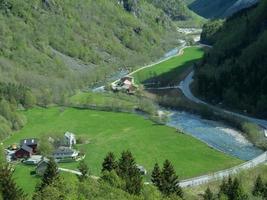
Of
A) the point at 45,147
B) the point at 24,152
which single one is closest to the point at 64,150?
the point at 45,147

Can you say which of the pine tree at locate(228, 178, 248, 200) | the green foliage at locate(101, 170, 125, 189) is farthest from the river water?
the green foliage at locate(101, 170, 125, 189)

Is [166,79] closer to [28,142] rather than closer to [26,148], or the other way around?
[28,142]

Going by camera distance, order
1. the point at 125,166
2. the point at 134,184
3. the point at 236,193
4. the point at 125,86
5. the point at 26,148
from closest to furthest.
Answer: the point at 134,184, the point at 236,193, the point at 125,166, the point at 26,148, the point at 125,86

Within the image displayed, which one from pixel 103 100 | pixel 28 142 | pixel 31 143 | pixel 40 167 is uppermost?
pixel 103 100

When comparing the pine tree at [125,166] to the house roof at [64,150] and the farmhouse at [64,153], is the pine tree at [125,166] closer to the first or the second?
the farmhouse at [64,153]

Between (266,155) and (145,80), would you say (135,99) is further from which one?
(266,155)

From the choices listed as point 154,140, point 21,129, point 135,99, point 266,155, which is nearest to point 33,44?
point 135,99
